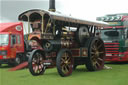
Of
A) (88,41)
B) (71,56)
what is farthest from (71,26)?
(71,56)

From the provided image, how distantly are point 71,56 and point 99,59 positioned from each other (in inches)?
87.5

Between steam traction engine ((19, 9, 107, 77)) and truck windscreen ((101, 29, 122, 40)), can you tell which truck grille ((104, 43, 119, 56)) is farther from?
steam traction engine ((19, 9, 107, 77))

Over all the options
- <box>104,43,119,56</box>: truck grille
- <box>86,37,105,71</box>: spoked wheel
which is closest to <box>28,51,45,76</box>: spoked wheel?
<box>86,37,105,71</box>: spoked wheel

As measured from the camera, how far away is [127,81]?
7832 mm

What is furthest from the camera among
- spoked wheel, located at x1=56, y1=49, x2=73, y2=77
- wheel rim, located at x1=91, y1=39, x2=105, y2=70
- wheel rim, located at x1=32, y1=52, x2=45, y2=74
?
wheel rim, located at x1=91, y1=39, x2=105, y2=70

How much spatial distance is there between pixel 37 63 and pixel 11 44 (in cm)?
470

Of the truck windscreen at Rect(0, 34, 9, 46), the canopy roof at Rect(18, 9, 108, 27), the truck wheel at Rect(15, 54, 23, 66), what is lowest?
the truck wheel at Rect(15, 54, 23, 66)

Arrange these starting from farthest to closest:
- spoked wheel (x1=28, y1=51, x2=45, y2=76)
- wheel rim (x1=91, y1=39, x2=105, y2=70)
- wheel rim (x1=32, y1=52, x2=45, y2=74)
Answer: wheel rim (x1=91, y1=39, x2=105, y2=70)
wheel rim (x1=32, y1=52, x2=45, y2=74)
spoked wheel (x1=28, y1=51, x2=45, y2=76)

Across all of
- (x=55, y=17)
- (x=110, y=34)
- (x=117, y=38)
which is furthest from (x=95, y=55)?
(x=110, y=34)

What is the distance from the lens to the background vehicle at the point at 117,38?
1394 cm

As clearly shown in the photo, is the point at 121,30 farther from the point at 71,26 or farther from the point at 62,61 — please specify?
the point at 62,61

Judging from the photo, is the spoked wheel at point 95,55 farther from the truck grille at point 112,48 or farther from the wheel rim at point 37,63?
the truck grille at point 112,48

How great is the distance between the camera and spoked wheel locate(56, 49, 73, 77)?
859 centimetres

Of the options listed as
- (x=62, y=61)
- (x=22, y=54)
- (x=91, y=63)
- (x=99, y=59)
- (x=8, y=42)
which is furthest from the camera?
(x=22, y=54)
